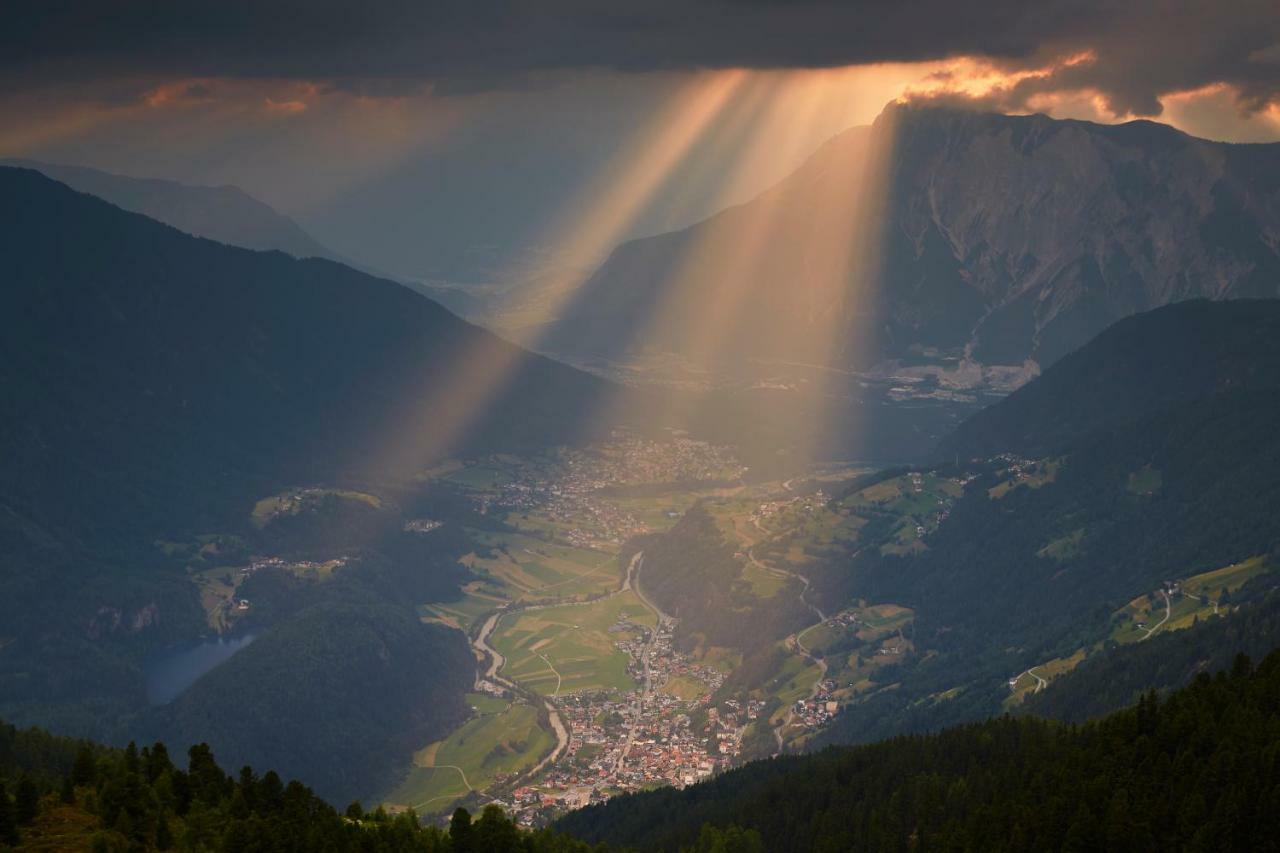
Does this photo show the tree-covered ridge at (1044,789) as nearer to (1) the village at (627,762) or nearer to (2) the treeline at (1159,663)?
(1) the village at (627,762)

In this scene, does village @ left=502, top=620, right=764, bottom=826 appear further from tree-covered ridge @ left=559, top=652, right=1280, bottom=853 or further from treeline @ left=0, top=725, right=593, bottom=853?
treeline @ left=0, top=725, right=593, bottom=853

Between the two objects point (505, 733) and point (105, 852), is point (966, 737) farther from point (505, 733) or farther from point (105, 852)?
point (505, 733)

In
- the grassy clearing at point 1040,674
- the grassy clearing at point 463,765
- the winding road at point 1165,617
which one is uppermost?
the grassy clearing at point 463,765

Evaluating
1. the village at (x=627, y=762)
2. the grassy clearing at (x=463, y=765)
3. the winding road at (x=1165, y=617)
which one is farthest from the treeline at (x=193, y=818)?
the winding road at (x=1165, y=617)

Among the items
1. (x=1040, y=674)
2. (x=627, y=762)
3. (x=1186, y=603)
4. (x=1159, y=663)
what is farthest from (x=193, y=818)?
(x=1186, y=603)

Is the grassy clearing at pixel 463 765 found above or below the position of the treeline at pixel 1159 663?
above

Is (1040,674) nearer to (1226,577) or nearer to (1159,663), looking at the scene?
(1159,663)
